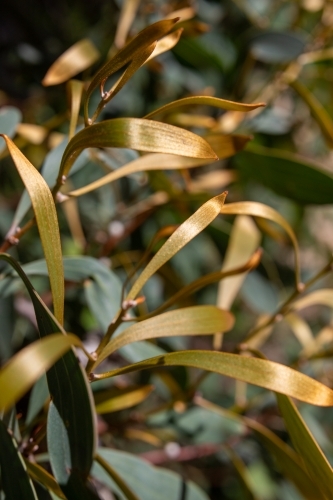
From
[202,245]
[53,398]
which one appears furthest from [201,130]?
[53,398]

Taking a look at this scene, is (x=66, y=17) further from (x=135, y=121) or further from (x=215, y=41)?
(x=135, y=121)

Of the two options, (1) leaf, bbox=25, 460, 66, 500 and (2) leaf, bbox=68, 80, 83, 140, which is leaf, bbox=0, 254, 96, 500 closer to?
(1) leaf, bbox=25, 460, 66, 500

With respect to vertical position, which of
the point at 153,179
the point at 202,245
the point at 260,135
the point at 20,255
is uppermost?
the point at 153,179

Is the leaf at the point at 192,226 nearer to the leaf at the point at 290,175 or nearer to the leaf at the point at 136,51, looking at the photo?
the leaf at the point at 136,51

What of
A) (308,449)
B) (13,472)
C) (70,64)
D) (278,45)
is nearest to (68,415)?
(13,472)

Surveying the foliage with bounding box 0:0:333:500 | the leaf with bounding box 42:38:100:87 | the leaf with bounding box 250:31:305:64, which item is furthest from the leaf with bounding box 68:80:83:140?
the leaf with bounding box 250:31:305:64

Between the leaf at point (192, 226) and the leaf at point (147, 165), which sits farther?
the leaf at point (147, 165)

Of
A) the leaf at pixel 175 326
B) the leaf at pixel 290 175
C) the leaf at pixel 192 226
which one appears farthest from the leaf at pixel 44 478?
the leaf at pixel 290 175
